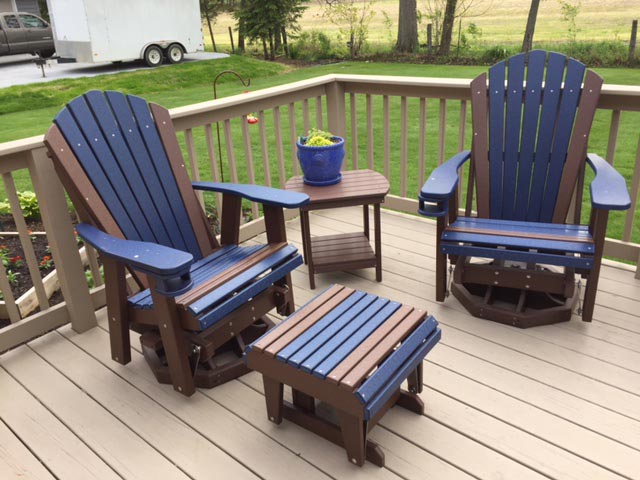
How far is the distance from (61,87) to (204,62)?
3.44m

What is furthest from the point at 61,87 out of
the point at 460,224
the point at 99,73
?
the point at 460,224

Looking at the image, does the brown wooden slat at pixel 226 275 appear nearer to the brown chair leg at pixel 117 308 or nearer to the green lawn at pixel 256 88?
the brown chair leg at pixel 117 308

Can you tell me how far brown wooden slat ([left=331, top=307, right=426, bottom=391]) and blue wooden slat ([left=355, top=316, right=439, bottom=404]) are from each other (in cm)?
2

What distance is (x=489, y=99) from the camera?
2.75 meters

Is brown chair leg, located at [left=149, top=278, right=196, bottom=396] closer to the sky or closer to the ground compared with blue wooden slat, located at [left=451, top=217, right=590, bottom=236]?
closer to the ground

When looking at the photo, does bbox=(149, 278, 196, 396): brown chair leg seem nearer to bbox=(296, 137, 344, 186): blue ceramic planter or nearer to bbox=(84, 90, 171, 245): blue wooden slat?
bbox=(84, 90, 171, 245): blue wooden slat

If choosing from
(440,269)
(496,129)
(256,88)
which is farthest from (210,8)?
(440,269)

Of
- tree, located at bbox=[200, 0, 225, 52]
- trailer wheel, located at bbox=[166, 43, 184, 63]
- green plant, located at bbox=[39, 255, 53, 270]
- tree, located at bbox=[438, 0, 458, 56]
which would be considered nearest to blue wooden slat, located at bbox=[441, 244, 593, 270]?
green plant, located at bbox=[39, 255, 53, 270]

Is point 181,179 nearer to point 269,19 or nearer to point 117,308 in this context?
point 117,308

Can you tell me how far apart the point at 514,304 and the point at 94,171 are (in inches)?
74.7

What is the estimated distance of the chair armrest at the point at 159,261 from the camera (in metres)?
1.76

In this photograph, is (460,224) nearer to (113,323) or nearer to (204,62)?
(113,323)

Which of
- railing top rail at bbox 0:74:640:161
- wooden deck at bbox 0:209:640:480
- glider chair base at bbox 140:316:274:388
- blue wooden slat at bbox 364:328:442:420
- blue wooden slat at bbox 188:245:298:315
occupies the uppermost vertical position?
railing top rail at bbox 0:74:640:161

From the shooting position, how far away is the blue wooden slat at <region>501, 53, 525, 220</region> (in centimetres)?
270
